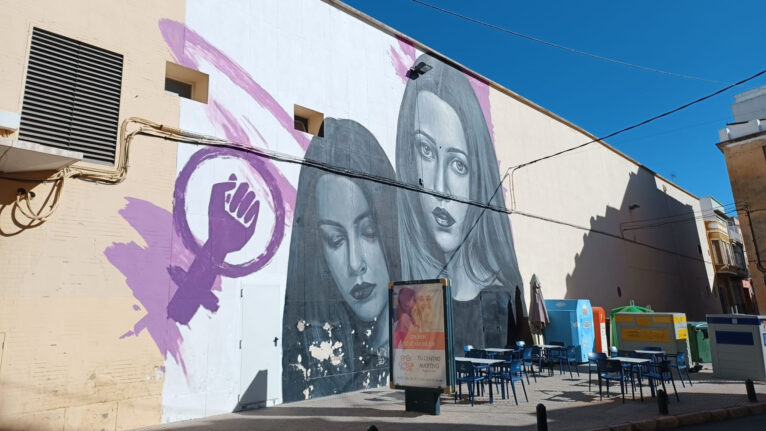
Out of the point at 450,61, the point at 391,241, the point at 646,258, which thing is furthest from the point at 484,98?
the point at 646,258

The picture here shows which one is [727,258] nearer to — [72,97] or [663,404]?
[663,404]

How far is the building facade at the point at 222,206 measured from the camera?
7.69 m

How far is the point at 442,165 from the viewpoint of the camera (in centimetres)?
1611

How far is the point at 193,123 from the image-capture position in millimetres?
9875

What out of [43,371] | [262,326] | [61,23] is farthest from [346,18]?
[43,371]

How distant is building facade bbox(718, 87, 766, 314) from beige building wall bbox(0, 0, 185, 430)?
26.4 m

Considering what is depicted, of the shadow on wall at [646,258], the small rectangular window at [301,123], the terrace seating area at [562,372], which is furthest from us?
the shadow on wall at [646,258]

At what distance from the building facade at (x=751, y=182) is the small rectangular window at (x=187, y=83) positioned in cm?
2574

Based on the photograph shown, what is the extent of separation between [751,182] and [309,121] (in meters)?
23.2

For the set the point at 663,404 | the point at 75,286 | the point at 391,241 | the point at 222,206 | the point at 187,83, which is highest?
the point at 187,83

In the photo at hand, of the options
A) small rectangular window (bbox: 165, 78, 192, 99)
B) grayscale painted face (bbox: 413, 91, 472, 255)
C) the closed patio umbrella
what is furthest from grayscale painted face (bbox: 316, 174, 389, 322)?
the closed patio umbrella

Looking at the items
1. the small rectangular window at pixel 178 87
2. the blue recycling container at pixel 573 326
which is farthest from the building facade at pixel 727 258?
the small rectangular window at pixel 178 87

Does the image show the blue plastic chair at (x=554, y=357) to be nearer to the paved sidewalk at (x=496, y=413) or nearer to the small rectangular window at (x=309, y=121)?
the paved sidewalk at (x=496, y=413)

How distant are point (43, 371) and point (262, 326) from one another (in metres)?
4.00
